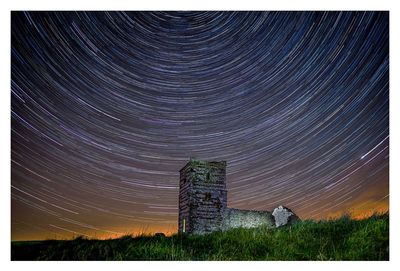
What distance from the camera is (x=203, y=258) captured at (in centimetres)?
651

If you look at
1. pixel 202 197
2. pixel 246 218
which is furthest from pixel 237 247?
pixel 246 218

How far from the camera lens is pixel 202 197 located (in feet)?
37.2

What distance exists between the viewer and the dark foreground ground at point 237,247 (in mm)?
6395

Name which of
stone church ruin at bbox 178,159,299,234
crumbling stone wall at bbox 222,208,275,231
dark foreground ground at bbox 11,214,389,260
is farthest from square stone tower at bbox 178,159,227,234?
dark foreground ground at bbox 11,214,389,260

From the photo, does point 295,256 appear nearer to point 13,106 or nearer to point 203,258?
point 203,258

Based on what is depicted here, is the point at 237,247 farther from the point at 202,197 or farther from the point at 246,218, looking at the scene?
the point at 246,218

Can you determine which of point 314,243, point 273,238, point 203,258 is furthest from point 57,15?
point 314,243

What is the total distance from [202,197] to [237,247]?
4512 mm

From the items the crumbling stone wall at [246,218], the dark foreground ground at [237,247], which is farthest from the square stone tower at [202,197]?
the dark foreground ground at [237,247]

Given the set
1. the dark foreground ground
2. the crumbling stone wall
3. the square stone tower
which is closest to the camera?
the dark foreground ground

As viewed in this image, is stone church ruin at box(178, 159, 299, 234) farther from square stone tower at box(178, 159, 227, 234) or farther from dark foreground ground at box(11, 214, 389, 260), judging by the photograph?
dark foreground ground at box(11, 214, 389, 260)

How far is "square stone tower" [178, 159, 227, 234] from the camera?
11.1 metres

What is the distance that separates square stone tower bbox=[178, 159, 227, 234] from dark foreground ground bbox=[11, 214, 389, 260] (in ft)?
12.6
